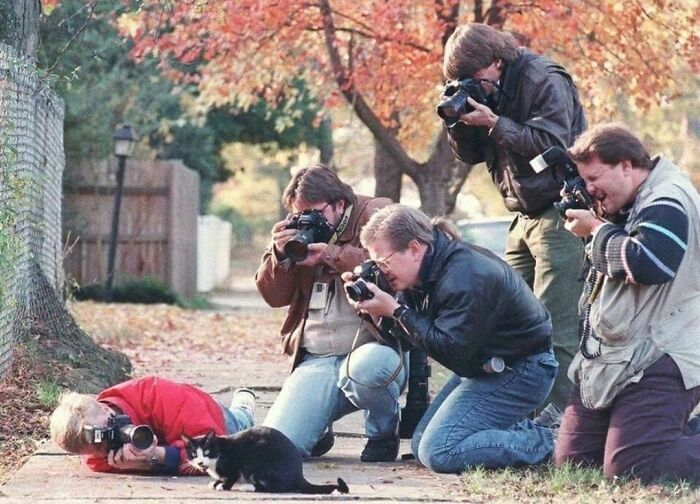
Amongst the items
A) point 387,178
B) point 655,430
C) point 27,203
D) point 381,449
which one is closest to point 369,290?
point 381,449

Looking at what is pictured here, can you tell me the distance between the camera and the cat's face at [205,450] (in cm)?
517

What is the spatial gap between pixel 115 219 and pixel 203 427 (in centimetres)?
1449

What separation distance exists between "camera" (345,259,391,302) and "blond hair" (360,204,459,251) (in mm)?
100

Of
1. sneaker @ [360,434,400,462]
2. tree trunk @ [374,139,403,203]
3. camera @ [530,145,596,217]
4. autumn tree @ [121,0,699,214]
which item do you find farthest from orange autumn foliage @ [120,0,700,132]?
sneaker @ [360,434,400,462]

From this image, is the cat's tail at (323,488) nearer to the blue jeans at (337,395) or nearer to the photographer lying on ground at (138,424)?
the photographer lying on ground at (138,424)

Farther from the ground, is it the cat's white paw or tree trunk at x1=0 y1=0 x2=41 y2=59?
tree trunk at x1=0 y1=0 x2=41 y2=59

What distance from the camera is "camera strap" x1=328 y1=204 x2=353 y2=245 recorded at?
6.08 m

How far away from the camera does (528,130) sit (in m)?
6.30

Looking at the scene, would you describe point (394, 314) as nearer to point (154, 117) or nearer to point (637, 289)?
point (637, 289)

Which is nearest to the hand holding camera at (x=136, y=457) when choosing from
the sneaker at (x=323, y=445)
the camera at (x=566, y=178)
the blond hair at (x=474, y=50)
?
the sneaker at (x=323, y=445)

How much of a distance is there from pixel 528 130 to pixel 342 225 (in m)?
1.03

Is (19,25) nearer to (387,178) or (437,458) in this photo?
(437,458)

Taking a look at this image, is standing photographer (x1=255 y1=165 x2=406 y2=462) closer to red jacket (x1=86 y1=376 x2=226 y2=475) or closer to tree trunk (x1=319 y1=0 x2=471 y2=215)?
red jacket (x1=86 y1=376 x2=226 y2=475)

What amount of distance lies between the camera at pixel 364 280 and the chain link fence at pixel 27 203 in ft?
6.27
